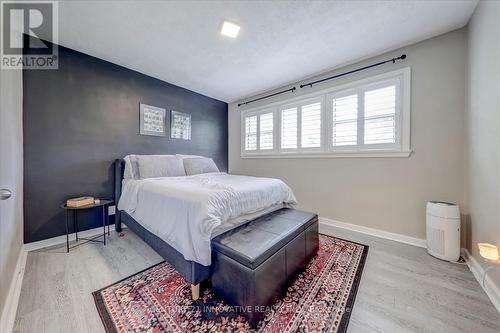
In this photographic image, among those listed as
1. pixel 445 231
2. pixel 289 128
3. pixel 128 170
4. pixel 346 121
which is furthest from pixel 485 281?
pixel 128 170

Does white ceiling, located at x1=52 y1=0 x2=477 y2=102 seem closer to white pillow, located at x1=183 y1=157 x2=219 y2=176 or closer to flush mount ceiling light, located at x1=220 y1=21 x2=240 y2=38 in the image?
flush mount ceiling light, located at x1=220 y1=21 x2=240 y2=38

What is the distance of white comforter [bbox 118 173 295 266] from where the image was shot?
4.37ft

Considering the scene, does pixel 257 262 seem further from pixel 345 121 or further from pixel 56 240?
pixel 56 240

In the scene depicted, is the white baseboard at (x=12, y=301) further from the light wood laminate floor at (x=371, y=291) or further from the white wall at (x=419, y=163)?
the white wall at (x=419, y=163)

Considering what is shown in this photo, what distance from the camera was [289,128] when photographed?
139 inches

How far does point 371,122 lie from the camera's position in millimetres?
2582

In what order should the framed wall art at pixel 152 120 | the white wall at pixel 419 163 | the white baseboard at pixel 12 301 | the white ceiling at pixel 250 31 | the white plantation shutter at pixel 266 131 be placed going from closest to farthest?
the white baseboard at pixel 12 301
the white ceiling at pixel 250 31
the white wall at pixel 419 163
the framed wall art at pixel 152 120
the white plantation shutter at pixel 266 131

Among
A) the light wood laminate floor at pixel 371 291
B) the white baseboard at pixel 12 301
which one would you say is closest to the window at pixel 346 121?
the light wood laminate floor at pixel 371 291

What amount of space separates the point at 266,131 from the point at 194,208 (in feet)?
9.29

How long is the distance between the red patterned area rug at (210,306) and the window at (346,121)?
1.73 metres

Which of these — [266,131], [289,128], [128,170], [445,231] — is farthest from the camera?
[266,131]

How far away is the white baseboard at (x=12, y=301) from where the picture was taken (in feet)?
3.57

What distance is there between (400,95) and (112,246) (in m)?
4.08

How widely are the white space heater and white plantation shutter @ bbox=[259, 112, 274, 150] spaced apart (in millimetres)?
2617
